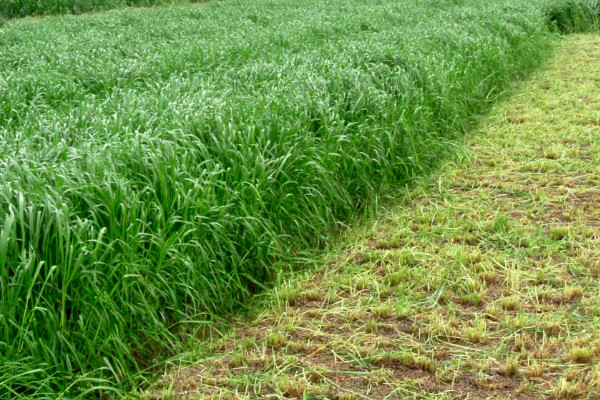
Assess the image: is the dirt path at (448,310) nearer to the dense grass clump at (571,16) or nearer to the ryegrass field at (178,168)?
the ryegrass field at (178,168)

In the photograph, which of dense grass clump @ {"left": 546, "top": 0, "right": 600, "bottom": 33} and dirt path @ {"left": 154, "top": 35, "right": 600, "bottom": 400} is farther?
dense grass clump @ {"left": 546, "top": 0, "right": 600, "bottom": 33}

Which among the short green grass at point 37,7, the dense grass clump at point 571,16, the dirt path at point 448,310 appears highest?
the short green grass at point 37,7

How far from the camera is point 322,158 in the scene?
4570 millimetres

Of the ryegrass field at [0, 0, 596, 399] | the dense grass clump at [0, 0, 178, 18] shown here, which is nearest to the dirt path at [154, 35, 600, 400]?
the ryegrass field at [0, 0, 596, 399]

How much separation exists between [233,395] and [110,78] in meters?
4.10

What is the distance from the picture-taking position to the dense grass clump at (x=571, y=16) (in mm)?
12695

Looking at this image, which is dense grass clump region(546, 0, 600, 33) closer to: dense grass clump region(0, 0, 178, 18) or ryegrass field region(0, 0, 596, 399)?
ryegrass field region(0, 0, 596, 399)

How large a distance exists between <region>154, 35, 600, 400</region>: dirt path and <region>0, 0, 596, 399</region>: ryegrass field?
257 millimetres

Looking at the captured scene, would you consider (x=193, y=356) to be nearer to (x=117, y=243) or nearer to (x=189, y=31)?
(x=117, y=243)

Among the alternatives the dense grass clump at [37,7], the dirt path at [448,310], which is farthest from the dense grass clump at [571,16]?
the dense grass clump at [37,7]

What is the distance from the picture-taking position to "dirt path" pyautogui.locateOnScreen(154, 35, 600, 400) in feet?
9.51

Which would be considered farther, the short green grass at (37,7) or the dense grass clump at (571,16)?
the short green grass at (37,7)

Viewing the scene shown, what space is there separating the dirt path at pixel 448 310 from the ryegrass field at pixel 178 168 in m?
0.26

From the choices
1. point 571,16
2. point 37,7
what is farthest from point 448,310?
point 37,7
